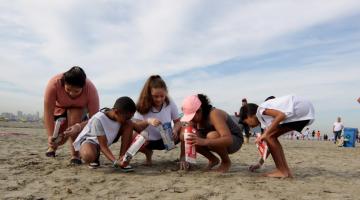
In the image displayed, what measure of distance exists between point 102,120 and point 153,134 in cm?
86

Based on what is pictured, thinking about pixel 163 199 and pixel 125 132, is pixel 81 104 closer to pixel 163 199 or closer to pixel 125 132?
pixel 125 132

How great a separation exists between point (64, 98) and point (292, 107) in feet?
9.80

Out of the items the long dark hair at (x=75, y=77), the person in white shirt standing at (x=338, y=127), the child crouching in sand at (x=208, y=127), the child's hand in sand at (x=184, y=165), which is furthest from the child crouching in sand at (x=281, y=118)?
the person in white shirt standing at (x=338, y=127)

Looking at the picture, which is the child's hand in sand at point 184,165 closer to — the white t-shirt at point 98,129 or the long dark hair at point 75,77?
the white t-shirt at point 98,129

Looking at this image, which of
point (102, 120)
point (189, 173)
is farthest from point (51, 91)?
point (189, 173)

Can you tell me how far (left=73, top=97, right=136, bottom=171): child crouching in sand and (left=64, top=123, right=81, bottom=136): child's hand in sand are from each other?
20cm

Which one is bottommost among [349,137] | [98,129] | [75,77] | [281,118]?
[349,137]

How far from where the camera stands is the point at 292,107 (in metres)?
4.12

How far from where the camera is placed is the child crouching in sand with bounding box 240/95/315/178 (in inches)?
163

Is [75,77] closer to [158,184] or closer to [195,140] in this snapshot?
[195,140]

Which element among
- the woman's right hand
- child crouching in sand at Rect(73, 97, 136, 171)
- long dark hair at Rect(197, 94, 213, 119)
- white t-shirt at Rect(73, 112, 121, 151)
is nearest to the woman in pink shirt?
white t-shirt at Rect(73, 112, 121, 151)

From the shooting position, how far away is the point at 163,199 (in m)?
2.93

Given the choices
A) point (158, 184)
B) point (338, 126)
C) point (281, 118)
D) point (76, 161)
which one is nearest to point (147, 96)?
point (76, 161)

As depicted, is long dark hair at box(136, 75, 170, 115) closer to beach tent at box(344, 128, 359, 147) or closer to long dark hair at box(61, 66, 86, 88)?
long dark hair at box(61, 66, 86, 88)
